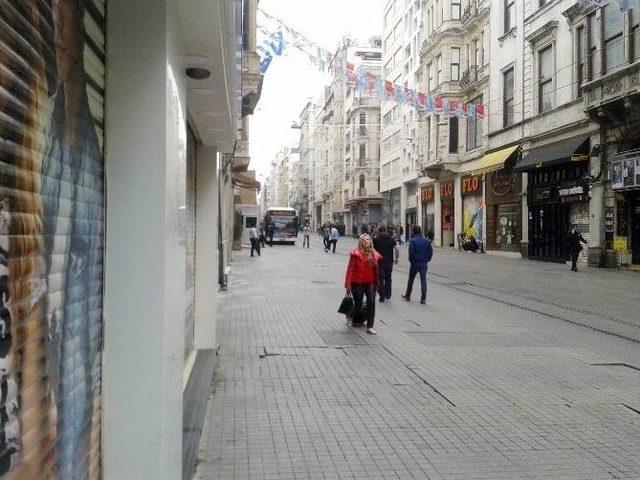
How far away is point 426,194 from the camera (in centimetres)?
4734

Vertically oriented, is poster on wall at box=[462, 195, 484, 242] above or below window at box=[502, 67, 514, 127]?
below

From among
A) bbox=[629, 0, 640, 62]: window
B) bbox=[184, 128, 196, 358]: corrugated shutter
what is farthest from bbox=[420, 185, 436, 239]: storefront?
bbox=[184, 128, 196, 358]: corrugated shutter

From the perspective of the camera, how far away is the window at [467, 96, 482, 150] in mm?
37312

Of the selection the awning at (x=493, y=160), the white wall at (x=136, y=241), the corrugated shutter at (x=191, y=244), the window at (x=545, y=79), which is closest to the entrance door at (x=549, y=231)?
the awning at (x=493, y=160)

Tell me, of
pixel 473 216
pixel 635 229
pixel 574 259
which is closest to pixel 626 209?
pixel 635 229

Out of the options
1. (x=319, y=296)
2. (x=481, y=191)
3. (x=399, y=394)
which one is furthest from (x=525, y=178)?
(x=399, y=394)

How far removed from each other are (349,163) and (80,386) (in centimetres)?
7973

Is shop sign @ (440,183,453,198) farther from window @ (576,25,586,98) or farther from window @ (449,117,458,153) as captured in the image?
window @ (576,25,586,98)

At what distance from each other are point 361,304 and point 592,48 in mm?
19256

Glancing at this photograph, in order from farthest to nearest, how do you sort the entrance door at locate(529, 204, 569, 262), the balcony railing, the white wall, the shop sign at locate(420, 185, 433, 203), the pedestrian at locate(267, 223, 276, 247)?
the shop sign at locate(420, 185, 433, 203) → the pedestrian at locate(267, 223, 276, 247) → the balcony railing → the entrance door at locate(529, 204, 569, 262) → the white wall

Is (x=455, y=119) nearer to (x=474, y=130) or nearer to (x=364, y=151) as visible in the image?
(x=474, y=130)

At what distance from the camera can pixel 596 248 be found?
2417cm

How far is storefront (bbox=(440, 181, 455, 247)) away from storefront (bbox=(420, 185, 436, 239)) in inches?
68.3

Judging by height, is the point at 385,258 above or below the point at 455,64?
below
